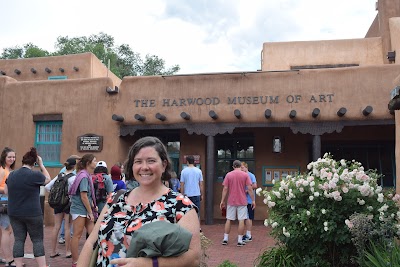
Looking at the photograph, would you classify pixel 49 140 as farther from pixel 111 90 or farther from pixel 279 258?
pixel 279 258

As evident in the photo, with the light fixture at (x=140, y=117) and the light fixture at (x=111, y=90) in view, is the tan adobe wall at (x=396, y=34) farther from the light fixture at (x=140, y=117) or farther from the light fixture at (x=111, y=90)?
the light fixture at (x=111, y=90)

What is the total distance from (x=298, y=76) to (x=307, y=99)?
2.60ft

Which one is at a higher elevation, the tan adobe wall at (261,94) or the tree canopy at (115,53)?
the tree canopy at (115,53)

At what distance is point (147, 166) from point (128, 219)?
342 millimetres

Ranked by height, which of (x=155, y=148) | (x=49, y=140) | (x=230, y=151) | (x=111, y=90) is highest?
(x=111, y=90)

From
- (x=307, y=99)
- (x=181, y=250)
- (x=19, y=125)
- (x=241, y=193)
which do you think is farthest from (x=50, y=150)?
(x=181, y=250)

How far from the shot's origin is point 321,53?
15508 millimetres

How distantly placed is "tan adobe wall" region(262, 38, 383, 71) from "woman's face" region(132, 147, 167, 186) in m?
13.5

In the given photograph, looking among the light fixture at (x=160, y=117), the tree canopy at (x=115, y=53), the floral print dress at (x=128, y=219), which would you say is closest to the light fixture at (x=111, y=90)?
the light fixture at (x=160, y=117)

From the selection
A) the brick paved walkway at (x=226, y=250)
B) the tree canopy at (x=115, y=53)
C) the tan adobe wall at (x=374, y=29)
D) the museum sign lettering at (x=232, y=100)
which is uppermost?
the tree canopy at (x=115, y=53)

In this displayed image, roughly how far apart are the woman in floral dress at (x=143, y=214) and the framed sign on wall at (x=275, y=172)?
10.8 m

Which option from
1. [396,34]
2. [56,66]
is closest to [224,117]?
[396,34]

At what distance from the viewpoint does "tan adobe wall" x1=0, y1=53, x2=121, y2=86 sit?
1678 cm

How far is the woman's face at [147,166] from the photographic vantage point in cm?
244
